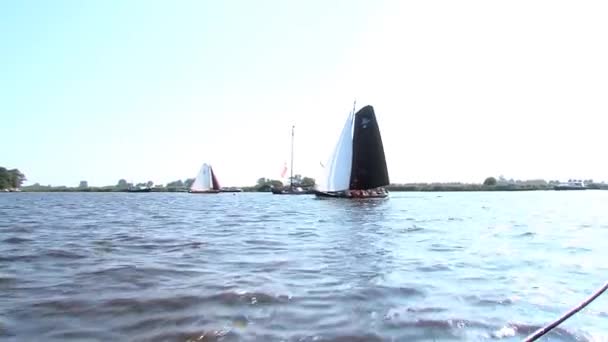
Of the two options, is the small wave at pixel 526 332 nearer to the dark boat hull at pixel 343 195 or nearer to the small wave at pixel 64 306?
the small wave at pixel 64 306

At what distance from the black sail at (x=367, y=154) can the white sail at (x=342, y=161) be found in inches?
21.6

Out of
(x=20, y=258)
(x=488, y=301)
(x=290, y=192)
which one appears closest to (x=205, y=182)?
(x=290, y=192)

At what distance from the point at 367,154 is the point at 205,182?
203 ft

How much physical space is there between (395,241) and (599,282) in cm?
633

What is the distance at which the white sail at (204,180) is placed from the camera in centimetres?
10344

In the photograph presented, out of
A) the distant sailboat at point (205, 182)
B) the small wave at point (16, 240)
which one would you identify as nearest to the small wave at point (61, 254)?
the small wave at point (16, 240)

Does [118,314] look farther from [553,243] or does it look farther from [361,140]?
[361,140]

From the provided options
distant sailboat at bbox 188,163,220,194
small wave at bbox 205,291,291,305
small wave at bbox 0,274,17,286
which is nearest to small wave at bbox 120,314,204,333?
small wave at bbox 205,291,291,305

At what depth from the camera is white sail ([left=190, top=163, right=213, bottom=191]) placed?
103438mm

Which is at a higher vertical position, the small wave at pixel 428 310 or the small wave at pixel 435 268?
the small wave at pixel 435 268

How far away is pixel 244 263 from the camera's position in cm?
960

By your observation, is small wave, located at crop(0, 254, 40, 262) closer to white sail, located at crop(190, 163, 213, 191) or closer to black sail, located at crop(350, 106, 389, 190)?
black sail, located at crop(350, 106, 389, 190)

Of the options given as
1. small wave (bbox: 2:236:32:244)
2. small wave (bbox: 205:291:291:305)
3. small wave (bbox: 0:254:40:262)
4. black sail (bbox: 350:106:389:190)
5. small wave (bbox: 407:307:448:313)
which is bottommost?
small wave (bbox: 407:307:448:313)

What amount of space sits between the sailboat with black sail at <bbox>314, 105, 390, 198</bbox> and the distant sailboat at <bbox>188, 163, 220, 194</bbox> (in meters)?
57.2
